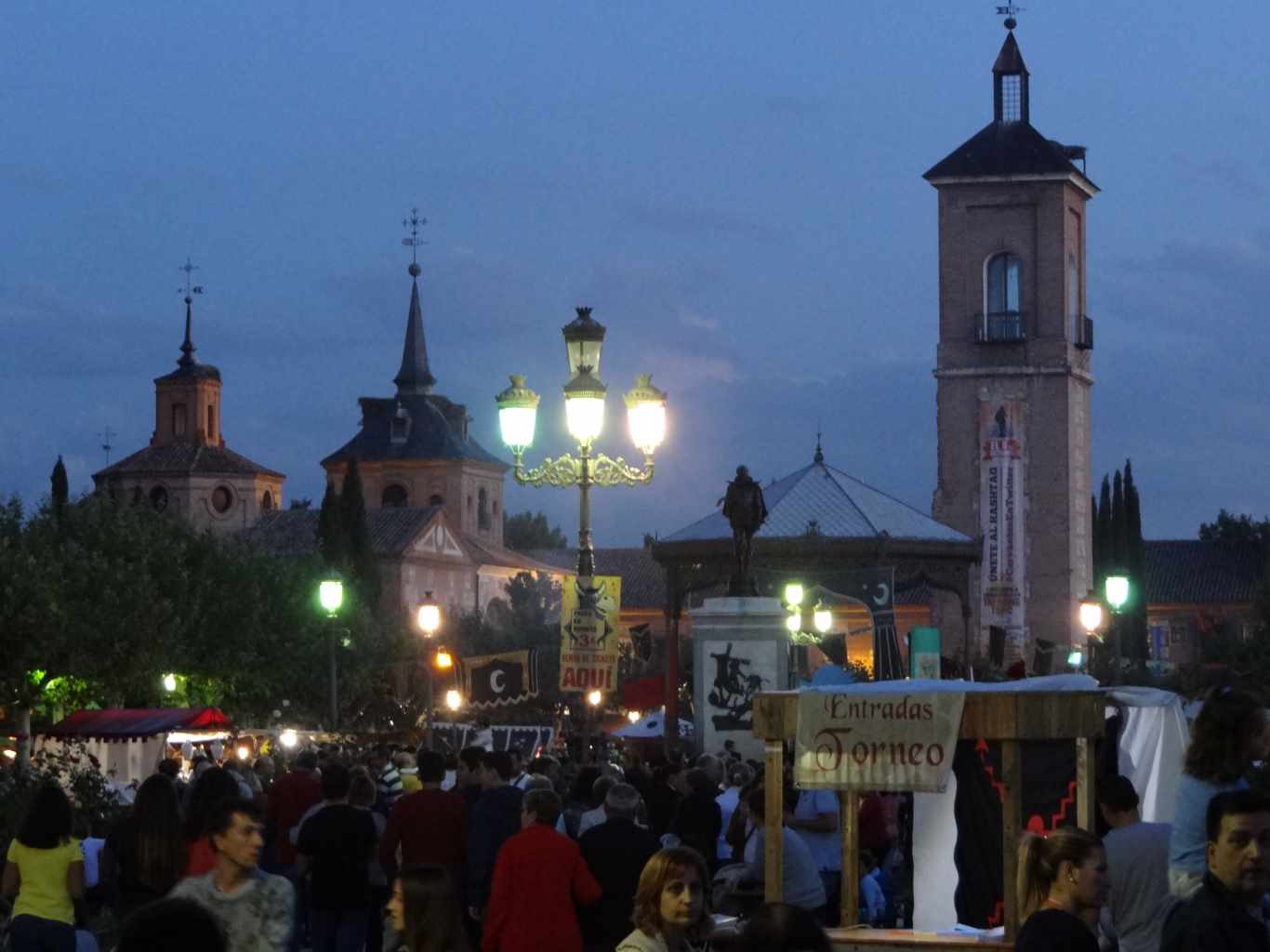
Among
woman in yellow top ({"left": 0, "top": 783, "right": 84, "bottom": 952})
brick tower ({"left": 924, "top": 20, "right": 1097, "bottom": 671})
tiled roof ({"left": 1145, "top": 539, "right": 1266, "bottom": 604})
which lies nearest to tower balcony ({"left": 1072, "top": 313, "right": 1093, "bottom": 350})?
brick tower ({"left": 924, "top": 20, "right": 1097, "bottom": 671})

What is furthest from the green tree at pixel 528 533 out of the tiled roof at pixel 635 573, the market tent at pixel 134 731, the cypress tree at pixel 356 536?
the market tent at pixel 134 731

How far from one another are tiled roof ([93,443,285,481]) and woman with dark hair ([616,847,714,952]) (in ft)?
419

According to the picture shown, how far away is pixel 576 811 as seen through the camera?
17.0m

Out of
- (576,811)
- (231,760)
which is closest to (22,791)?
(231,760)

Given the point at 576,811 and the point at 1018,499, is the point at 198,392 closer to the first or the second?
the point at 1018,499

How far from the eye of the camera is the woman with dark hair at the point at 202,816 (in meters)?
10.8

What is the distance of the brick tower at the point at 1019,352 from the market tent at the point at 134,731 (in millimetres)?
39891

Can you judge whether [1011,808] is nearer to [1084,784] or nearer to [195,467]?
[1084,784]

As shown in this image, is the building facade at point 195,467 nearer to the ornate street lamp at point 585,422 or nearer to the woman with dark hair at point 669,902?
the ornate street lamp at point 585,422

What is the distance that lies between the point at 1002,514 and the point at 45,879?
67.8 metres

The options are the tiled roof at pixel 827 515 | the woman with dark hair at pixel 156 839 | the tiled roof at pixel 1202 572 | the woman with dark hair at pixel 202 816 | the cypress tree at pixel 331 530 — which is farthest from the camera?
the tiled roof at pixel 1202 572

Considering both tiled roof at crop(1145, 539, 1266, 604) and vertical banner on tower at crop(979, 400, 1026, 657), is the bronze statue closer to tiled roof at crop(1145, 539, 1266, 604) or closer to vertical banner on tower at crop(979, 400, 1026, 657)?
vertical banner on tower at crop(979, 400, 1026, 657)

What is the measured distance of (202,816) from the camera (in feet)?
35.5

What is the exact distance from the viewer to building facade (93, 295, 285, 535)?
13525 centimetres
